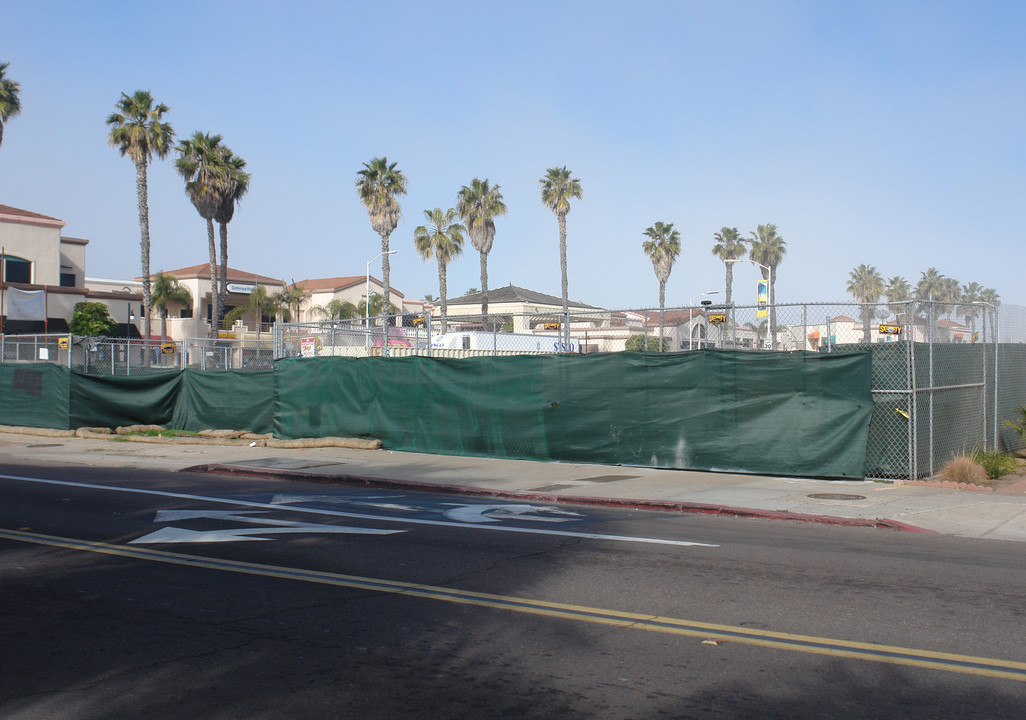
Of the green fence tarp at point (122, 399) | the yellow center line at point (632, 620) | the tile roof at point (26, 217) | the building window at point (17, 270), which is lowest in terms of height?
the yellow center line at point (632, 620)

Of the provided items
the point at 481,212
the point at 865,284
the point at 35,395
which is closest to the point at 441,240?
the point at 481,212

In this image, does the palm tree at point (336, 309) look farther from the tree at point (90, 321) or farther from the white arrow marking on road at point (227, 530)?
the white arrow marking on road at point (227, 530)

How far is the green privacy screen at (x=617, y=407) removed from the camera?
13930mm

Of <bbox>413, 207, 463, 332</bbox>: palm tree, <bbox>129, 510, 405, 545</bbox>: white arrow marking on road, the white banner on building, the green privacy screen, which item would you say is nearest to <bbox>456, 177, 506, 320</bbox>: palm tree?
<bbox>413, 207, 463, 332</bbox>: palm tree

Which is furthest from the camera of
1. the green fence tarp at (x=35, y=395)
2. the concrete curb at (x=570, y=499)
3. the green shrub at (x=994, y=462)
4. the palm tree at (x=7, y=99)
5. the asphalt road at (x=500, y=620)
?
the palm tree at (x=7, y=99)

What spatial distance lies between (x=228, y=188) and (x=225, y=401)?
2684cm

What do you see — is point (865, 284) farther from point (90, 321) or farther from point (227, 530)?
point (227, 530)

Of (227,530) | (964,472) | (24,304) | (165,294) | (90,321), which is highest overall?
(165,294)

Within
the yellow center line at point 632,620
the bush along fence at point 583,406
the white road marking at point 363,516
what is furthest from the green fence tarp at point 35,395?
the yellow center line at point 632,620

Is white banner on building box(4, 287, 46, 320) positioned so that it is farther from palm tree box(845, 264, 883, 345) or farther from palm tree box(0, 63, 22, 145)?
palm tree box(845, 264, 883, 345)

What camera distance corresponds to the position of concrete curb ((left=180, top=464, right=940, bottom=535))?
34.4 feet

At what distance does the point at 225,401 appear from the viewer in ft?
73.9

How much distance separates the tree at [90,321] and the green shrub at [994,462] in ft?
152

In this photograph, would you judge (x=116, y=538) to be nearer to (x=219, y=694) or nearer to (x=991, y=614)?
(x=219, y=694)
